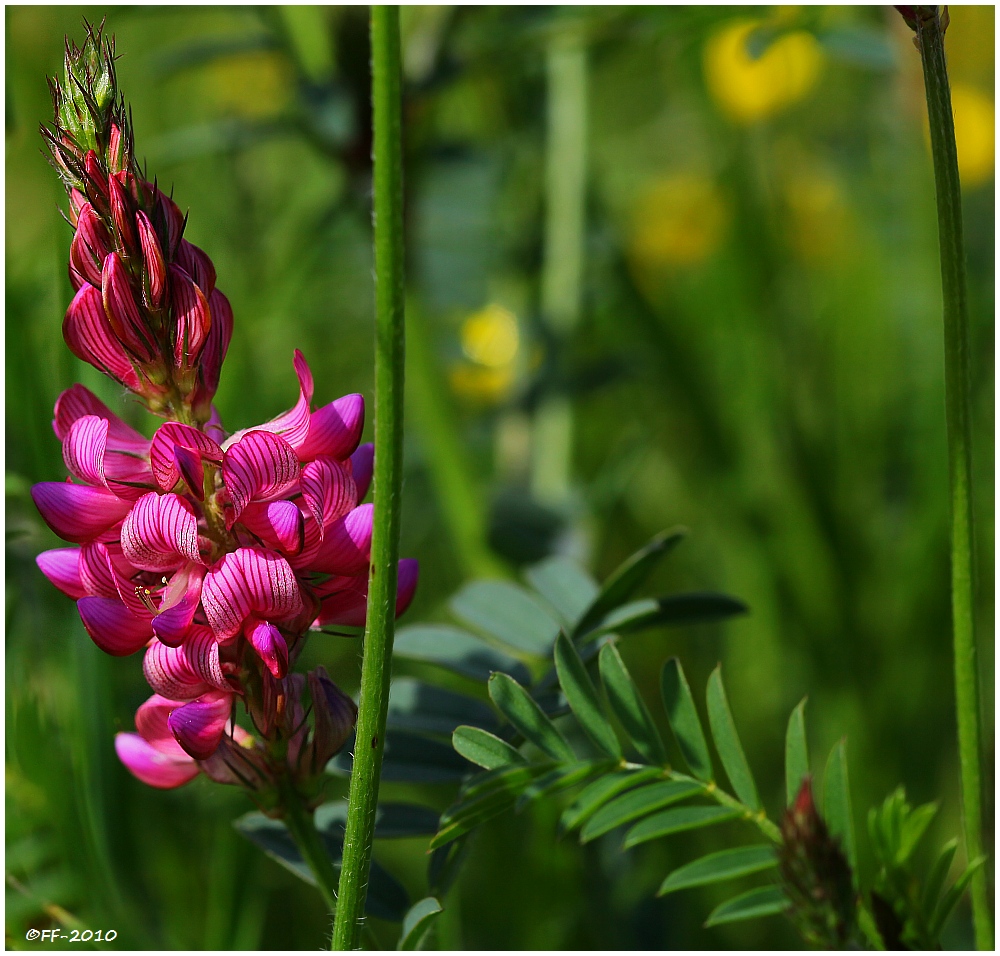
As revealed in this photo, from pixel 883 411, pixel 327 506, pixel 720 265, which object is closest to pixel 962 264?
pixel 327 506

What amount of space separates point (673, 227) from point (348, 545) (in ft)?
5.44

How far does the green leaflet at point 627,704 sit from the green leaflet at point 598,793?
0.04 feet

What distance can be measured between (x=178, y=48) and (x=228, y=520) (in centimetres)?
104

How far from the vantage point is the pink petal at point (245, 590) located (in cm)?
47

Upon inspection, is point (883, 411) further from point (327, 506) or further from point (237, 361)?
point (327, 506)

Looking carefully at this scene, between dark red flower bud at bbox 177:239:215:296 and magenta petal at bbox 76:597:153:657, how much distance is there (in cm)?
14

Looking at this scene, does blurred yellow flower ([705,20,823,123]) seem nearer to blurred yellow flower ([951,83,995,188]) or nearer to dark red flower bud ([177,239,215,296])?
blurred yellow flower ([951,83,995,188])

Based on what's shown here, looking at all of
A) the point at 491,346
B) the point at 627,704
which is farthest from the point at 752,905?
the point at 491,346

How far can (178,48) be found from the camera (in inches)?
53.0

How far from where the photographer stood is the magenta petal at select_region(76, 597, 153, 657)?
48 cm

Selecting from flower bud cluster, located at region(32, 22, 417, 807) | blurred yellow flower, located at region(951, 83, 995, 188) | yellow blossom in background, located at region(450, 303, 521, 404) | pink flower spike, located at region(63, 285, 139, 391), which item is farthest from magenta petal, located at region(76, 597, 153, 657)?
blurred yellow flower, located at region(951, 83, 995, 188)

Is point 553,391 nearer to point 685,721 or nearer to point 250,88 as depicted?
point 685,721

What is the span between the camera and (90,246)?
1.54 ft

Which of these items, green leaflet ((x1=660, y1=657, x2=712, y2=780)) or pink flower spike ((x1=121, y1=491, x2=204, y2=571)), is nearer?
pink flower spike ((x1=121, y1=491, x2=204, y2=571))
